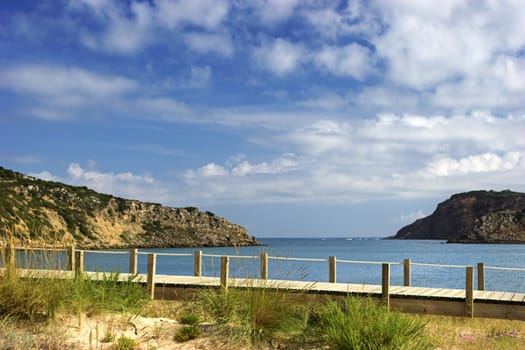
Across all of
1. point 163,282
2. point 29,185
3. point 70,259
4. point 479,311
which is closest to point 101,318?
point 163,282

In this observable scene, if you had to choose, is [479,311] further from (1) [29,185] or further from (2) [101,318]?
(1) [29,185]

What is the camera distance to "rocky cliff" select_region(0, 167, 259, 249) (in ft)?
252

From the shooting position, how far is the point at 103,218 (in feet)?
307

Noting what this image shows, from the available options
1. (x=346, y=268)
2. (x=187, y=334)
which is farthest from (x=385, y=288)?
(x=346, y=268)

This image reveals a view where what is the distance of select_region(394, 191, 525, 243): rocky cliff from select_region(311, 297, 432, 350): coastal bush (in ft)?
438

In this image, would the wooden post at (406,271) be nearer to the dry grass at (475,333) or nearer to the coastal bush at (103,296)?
the dry grass at (475,333)

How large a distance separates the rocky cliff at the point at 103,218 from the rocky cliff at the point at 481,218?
55.1 m

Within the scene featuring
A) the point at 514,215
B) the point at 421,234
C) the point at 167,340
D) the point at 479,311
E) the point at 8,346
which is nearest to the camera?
the point at 8,346

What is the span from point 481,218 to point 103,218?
92.4 metres

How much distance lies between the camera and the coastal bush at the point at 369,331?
7.87 metres

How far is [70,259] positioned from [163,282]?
271 cm

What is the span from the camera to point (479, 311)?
12.9 m

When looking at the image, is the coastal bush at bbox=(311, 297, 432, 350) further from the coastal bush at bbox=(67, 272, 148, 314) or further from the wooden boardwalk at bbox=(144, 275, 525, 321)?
the wooden boardwalk at bbox=(144, 275, 525, 321)

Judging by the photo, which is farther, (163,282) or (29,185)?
(29,185)
